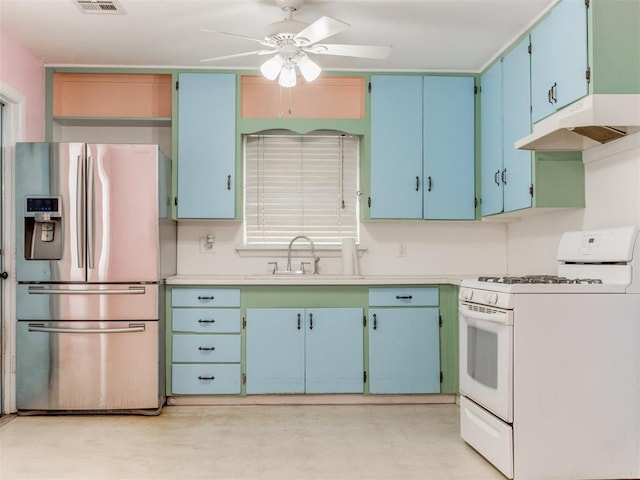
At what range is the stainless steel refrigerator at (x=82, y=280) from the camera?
3566mm

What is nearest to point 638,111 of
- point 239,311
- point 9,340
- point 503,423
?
point 503,423

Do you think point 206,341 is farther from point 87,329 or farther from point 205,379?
point 87,329

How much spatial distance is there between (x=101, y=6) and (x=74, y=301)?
1.81 m

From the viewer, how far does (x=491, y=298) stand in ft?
8.59

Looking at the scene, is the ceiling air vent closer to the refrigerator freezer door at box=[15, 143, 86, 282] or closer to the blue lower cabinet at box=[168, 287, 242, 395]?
the refrigerator freezer door at box=[15, 143, 86, 282]

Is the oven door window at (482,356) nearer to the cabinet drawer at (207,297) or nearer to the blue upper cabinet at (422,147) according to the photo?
the blue upper cabinet at (422,147)

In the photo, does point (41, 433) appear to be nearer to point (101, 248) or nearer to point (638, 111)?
point (101, 248)

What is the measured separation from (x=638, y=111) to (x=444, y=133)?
1.73 meters

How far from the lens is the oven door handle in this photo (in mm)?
2490

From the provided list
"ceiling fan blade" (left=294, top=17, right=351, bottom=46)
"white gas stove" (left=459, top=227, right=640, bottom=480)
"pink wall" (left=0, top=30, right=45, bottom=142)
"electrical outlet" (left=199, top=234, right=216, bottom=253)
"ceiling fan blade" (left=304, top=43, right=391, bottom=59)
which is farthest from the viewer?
"electrical outlet" (left=199, top=234, right=216, bottom=253)

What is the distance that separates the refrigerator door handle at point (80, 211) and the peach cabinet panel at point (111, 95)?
82cm

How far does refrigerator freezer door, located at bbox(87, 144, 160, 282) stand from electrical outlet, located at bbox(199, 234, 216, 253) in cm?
74

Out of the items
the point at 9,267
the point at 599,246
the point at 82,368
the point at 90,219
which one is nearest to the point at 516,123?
the point at 599,246

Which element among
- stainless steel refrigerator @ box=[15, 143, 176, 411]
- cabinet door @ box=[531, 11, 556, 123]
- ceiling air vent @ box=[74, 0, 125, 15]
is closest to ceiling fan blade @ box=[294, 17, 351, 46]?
ceiling air vent @ box=[74, 0, 125, 15]
